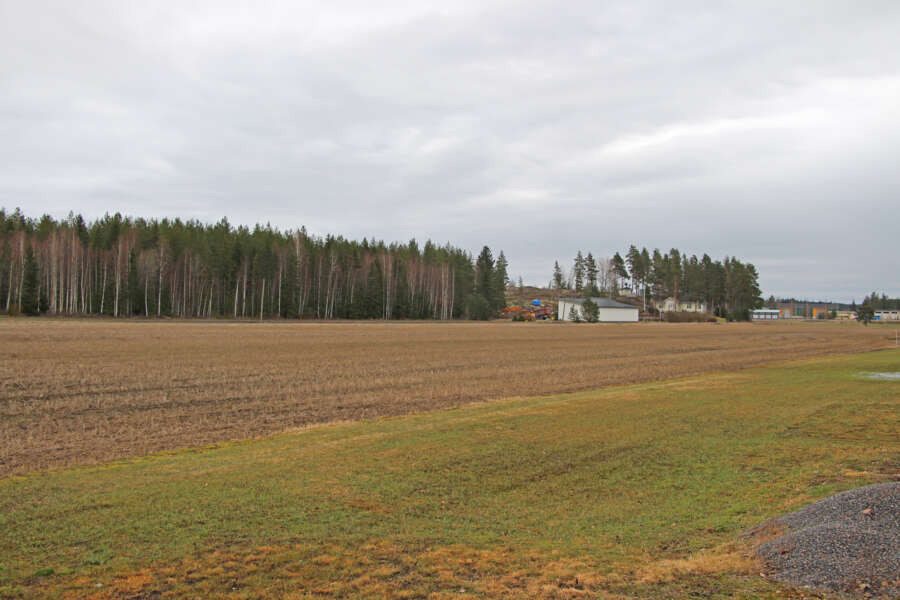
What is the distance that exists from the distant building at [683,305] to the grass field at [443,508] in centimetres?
17704

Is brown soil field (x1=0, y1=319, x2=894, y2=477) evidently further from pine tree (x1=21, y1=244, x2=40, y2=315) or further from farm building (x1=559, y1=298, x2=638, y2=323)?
farm building (x1=559, y1=298, x2=638, y2=323)

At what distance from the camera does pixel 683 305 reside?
7520 inches

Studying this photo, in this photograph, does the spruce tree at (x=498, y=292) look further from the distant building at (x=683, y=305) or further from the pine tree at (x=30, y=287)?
the pine tree at (x=30, y=287)

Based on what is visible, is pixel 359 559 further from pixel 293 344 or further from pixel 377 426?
pixel 293 344

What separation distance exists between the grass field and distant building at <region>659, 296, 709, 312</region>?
177040 millimetres

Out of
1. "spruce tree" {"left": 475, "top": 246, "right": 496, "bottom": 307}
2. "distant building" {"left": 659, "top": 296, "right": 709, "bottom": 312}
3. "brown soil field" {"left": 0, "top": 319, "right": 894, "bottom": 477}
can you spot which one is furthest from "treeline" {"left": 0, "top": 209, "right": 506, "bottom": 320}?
"distant building" {"left": 659, "top": 296, "right": 709, "bottom": 312}

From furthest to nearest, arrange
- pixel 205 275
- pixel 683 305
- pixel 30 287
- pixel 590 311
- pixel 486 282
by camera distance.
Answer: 1. pixel 683 305
2. pixel 486 282
3. pixel 590 311
4. pixel 205 275
5. pixel 30 287

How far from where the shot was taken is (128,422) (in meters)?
17.2

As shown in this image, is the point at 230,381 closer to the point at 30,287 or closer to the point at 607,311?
the point at 30,287

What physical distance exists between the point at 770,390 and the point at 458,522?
1980cm

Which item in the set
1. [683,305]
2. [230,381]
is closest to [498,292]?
[683,305]

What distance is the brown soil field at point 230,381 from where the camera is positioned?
51.9ft

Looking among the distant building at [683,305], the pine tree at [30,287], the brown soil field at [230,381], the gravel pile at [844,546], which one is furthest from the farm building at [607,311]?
the gravel pile at [844,546]

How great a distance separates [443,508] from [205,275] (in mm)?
106972
